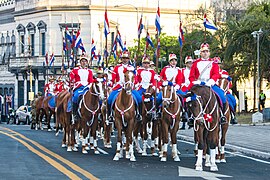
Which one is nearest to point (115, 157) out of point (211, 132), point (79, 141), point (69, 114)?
point (211, 132)

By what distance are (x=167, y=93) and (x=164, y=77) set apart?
1.23m

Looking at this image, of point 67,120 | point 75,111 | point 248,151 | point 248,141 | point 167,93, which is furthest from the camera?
point 248,141

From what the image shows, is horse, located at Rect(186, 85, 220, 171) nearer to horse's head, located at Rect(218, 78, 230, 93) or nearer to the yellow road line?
horse's head, located at Rect(218, 78, 230, 93)

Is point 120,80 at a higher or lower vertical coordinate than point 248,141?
higher

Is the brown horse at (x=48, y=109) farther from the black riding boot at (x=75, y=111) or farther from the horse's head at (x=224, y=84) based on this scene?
the horse's head at (x=224, y=84)

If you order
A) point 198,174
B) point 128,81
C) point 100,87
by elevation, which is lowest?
point 198,174

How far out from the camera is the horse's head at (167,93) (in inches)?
869

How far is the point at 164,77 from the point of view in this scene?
2325 centimetres

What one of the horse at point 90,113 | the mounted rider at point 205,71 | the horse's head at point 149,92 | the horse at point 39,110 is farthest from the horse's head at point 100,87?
the horse at point 39,110

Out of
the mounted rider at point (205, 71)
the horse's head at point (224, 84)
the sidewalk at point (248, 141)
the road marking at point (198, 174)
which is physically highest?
the mounted rider at point (205, 71)

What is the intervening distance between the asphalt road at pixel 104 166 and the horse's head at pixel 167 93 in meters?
1.48

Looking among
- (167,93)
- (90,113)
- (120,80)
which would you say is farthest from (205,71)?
(90,113)

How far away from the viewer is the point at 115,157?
22078 millimetres

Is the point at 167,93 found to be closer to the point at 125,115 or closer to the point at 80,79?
the point at 125,115
